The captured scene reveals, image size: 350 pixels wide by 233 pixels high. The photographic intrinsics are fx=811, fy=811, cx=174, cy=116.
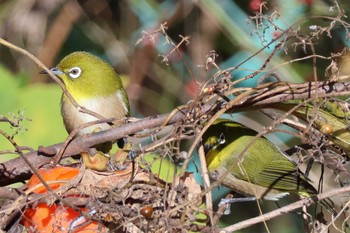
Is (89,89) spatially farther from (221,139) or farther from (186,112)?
(186,112)

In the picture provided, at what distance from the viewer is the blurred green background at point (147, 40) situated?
3279mm

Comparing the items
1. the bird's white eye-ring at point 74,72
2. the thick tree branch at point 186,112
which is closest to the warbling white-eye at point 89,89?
the bird's white eye-ring at point 74,72

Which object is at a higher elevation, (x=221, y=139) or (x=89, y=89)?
(x=89, y=89)

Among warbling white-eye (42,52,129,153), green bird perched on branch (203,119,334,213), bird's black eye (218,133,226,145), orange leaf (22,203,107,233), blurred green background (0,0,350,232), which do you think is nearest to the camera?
orange leaf (22,203,107,233)

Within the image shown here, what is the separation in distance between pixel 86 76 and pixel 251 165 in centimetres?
69

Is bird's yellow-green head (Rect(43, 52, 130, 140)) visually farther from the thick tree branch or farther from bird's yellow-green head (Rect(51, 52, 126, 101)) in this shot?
the thick tree branch

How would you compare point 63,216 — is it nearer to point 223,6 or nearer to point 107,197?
point 107,197

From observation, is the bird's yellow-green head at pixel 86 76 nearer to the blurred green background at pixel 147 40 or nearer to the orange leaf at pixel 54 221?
the blurred green background at pixel 147 40

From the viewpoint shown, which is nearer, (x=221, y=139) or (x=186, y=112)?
(x=186, y=112)

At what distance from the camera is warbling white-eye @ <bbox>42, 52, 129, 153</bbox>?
2420 millimetres

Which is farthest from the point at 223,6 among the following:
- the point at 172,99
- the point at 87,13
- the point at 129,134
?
the point at 129,134

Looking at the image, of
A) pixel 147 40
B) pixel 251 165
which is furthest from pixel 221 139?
pixel 147 40

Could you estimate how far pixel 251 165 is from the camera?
2.08 m

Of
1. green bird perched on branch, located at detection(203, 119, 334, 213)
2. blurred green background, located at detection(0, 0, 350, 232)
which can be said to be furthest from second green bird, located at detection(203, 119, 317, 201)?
blurred green background, located at detection(0, 0, 350, 232)
